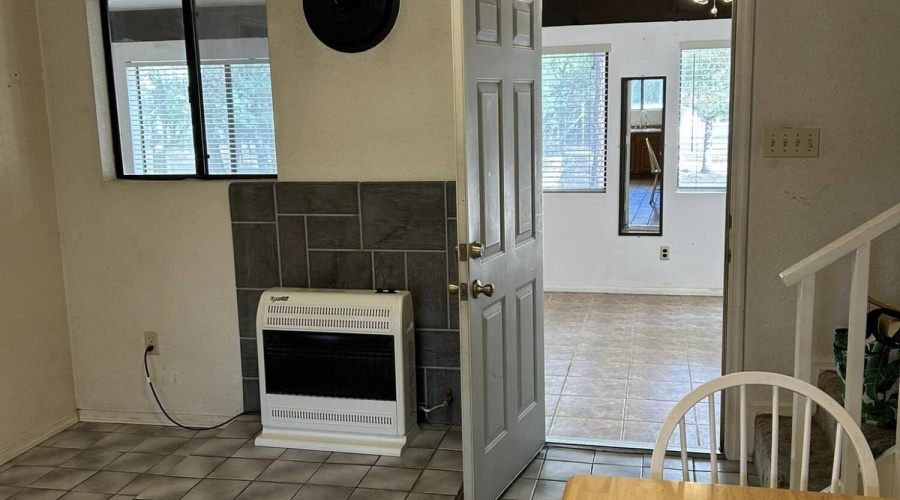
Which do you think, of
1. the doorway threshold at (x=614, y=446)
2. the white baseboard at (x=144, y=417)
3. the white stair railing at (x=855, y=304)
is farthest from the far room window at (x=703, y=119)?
the white baseboard at (x=144, y=417)

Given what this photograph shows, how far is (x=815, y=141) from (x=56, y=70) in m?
3.18

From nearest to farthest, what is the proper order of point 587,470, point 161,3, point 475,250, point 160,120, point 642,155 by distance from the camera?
point 475,250, point 587,470, point 161,3, point 160,120, point 642,155

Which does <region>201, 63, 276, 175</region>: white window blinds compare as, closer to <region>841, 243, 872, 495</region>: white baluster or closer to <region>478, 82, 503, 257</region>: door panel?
<region>478, 82, 503, 257</region>: door panel

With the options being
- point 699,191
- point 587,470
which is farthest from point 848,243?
point 699,191

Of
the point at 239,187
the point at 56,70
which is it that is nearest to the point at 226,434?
the point at 239,187

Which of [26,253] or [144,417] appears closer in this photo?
[26,253]

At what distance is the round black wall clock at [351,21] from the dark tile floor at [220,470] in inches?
66.3

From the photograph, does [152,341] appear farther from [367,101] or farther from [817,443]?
[817,443]

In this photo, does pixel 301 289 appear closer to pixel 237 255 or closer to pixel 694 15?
pixel 237 255

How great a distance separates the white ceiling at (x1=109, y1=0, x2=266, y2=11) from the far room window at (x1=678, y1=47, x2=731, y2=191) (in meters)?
3.72

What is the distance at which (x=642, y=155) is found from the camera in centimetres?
618

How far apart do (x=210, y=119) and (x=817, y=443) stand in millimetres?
2800

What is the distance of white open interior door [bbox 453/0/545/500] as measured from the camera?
8.12 ft

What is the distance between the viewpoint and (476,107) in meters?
2.49
